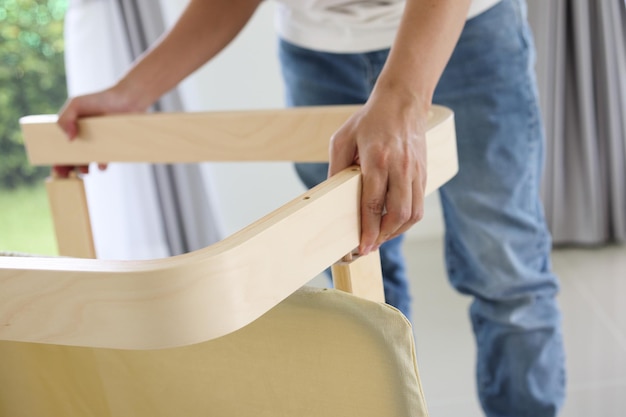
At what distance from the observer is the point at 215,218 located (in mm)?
2559

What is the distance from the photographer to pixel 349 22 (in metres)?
1.18

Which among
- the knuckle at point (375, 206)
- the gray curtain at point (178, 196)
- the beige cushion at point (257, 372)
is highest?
the knuckle at point (375, 206)

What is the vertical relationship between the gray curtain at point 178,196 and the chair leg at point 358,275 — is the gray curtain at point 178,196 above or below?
below

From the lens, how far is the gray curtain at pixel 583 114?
2221 mm

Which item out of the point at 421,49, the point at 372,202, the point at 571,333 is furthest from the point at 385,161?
the point at 571,333

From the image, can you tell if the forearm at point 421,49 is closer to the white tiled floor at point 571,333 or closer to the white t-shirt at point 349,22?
the white t-shirt at point 349,22

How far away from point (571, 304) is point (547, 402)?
87cm

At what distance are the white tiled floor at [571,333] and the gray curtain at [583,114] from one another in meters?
0.09

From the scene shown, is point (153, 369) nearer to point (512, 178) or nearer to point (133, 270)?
point (133, 270)

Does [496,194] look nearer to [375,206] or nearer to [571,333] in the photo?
[375,206]

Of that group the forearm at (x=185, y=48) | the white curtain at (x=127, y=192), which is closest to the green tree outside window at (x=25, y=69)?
the white curtain at (x=127, y=192)

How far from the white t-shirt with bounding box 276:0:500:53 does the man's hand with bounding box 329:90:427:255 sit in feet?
1.41

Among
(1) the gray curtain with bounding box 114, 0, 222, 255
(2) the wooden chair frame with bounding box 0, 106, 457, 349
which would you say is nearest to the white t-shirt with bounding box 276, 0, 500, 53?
(2) the wooden chair frame with bounding box 0, 106, 457, 349

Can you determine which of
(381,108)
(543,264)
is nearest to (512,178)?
(543,264)
